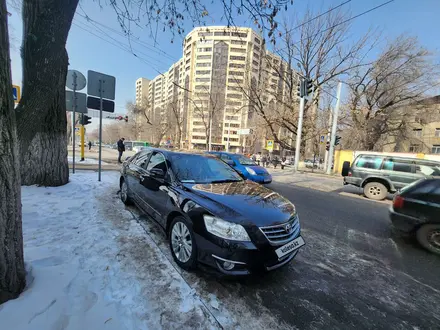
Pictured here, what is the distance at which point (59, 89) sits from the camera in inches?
214

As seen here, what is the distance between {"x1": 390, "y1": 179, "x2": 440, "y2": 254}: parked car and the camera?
3.72 metres

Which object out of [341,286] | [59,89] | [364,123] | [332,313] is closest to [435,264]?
[341,286]

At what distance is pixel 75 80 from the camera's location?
7172 mm

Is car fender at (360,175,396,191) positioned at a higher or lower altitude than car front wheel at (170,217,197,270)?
higher

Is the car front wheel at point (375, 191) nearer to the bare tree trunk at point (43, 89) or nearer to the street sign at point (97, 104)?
the street sign at point (97, 104)

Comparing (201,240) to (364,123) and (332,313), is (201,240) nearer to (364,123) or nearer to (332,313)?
(332,313)

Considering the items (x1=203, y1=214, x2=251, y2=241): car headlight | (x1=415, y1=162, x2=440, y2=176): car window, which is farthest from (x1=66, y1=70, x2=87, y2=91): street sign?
(x1=415, y1=162, x2=440, y2=176): car window

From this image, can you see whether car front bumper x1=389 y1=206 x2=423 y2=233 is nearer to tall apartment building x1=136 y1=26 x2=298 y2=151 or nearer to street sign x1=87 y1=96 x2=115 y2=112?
tall apartment building x1=136 y1=26 x2=298 y2=151

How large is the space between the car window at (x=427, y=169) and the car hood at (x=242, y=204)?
7.60 meters

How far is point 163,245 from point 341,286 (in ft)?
8.30

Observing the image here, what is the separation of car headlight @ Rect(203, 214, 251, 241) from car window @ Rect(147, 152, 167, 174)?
1498 mm

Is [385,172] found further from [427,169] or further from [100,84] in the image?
[100,84]

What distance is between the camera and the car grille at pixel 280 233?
2.38 m

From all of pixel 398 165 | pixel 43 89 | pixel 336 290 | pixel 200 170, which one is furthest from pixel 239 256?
pixel 398 165
